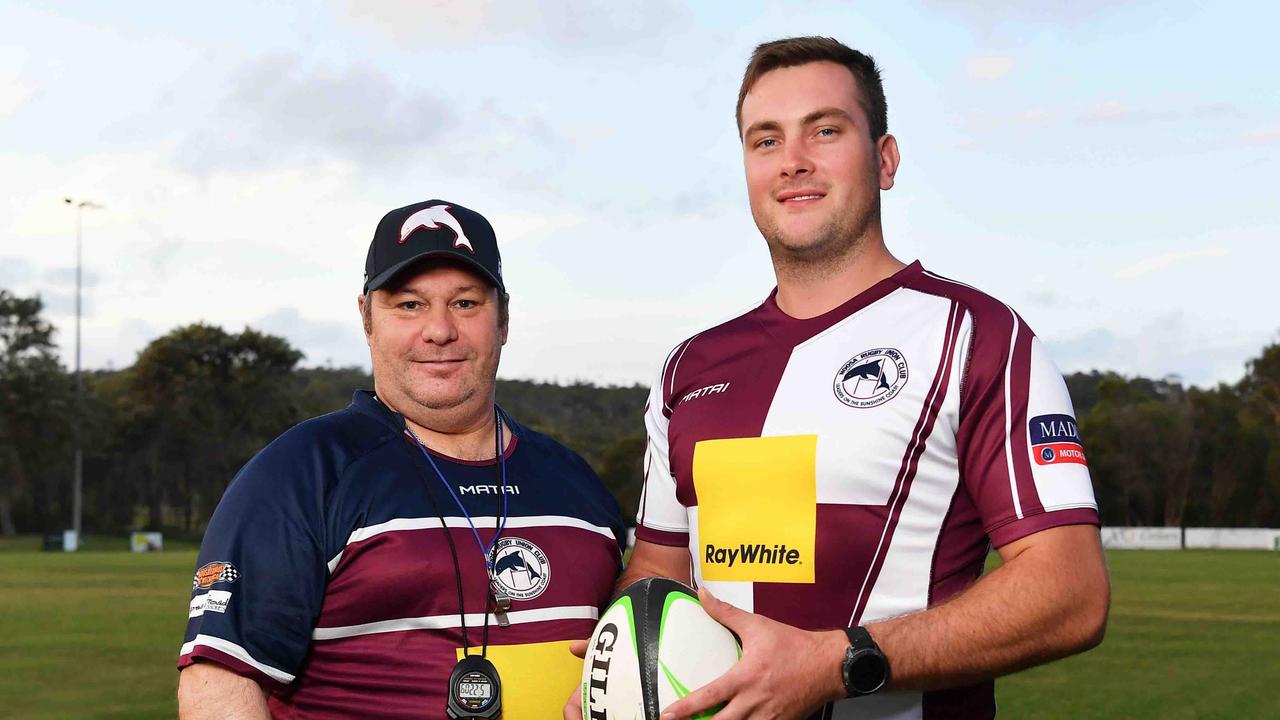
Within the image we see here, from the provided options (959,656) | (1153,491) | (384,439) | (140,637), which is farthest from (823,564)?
(1153,491)

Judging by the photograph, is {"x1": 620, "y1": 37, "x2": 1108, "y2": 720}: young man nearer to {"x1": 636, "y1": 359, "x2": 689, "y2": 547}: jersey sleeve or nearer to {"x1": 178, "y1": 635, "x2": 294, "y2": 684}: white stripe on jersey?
{"x1": 636, "y1": 359, "x2": 689, "y2": 547}: jersey sleeve

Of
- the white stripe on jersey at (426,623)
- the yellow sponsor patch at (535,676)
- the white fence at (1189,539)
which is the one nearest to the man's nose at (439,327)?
the white stripe on jersey at (426,623)

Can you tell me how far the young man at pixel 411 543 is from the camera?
3.42 metres

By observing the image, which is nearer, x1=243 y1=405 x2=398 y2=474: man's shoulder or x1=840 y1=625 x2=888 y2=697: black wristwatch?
x1=840 y1=625 x2=888 y2=697: black wristwatch

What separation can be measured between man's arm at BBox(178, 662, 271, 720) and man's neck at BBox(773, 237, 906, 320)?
1.97 metres

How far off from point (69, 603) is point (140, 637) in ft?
21.7

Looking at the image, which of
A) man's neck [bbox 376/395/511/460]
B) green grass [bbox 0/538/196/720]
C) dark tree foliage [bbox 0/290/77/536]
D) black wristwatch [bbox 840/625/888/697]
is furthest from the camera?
dark tree foliage [bbox 0/290/77/536]

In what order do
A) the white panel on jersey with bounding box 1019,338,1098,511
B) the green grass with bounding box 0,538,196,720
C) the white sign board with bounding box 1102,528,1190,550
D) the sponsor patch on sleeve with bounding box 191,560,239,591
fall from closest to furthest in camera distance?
the white panel on jersey with bounding box 1019,338,1098,511, the sponsor patch on sleeve with bounding box 191,560,239,591, the green grass with bounding box 0,538,196,720, the white sign board with bounding box 1102,528,1190,550

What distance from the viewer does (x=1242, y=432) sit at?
8625cm

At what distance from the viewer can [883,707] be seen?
139 inches

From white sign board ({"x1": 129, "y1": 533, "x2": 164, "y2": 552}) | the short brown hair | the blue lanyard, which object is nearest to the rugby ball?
the blue lanyard

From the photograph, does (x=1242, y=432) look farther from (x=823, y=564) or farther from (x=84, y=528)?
(x=823, y=564)

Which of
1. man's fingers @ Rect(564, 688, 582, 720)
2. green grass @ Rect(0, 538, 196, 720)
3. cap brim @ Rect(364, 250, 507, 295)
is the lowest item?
green grass @ Rect(0, 538, 196, 720)

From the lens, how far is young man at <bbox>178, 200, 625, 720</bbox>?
3418 millimetres
